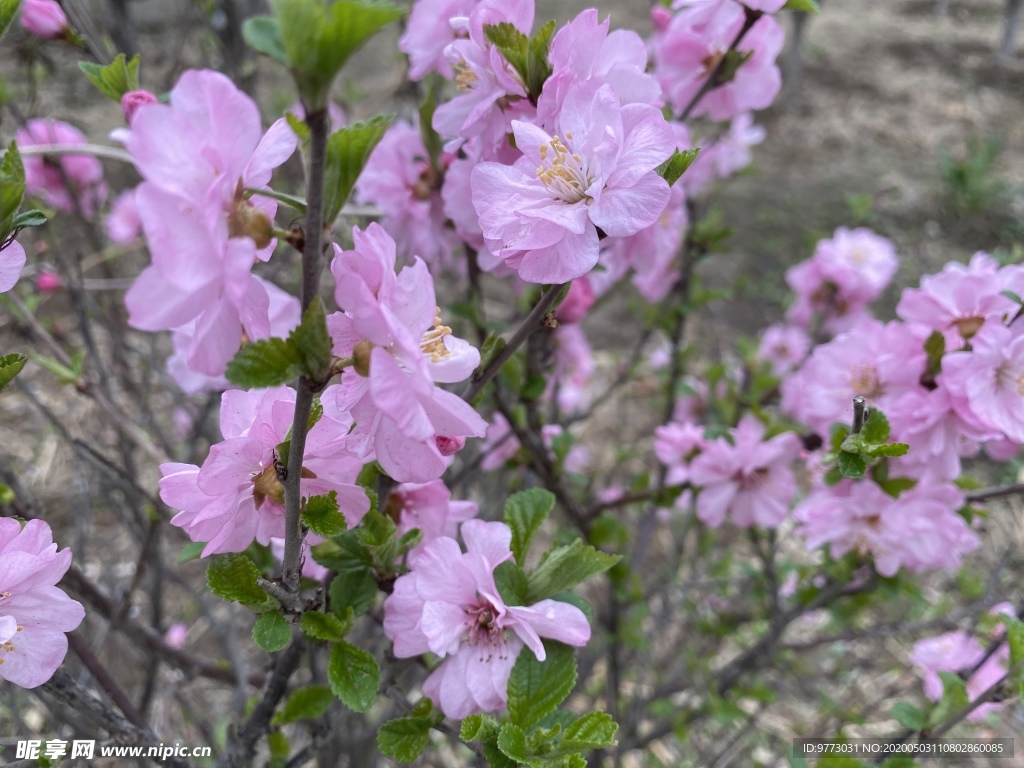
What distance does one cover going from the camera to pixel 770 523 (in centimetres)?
140

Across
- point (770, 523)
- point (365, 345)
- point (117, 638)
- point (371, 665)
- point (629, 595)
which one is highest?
point (365, 345)

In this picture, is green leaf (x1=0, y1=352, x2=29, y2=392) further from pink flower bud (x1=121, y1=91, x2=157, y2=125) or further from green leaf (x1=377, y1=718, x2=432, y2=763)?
green leaf (x1=377, y1=718, x2=432, y2=763)

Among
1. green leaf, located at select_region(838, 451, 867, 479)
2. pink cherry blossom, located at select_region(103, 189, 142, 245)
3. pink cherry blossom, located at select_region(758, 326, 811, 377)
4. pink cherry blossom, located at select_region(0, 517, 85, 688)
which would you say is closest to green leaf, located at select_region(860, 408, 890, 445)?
green leaf, located at select_region(838, 451, 867, 479)

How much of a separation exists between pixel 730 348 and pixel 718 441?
2.92 m

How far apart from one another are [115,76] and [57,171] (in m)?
1.55

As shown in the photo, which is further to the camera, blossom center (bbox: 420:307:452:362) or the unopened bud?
blossom center (bbox: 420:307:452:362)

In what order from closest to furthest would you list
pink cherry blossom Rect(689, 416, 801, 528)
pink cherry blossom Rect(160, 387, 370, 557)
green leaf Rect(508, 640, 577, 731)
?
pink cherry blossom Rect(160, 387, 370, 557) → green leaf Rect(508, 640, 577, 731) → pink cherry blossom Rect(689, 416, 801, 528)

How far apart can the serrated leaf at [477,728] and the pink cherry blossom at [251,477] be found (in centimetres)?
22

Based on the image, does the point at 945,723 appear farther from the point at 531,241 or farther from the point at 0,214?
the point at 0,214

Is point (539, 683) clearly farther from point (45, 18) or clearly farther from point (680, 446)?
point (45, 18)

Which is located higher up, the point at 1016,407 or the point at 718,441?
the point at 1016,407

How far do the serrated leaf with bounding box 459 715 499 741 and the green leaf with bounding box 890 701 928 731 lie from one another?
808 millimetres

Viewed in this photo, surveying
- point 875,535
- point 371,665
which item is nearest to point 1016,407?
→ point 875,535

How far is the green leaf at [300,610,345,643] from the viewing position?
688mm
